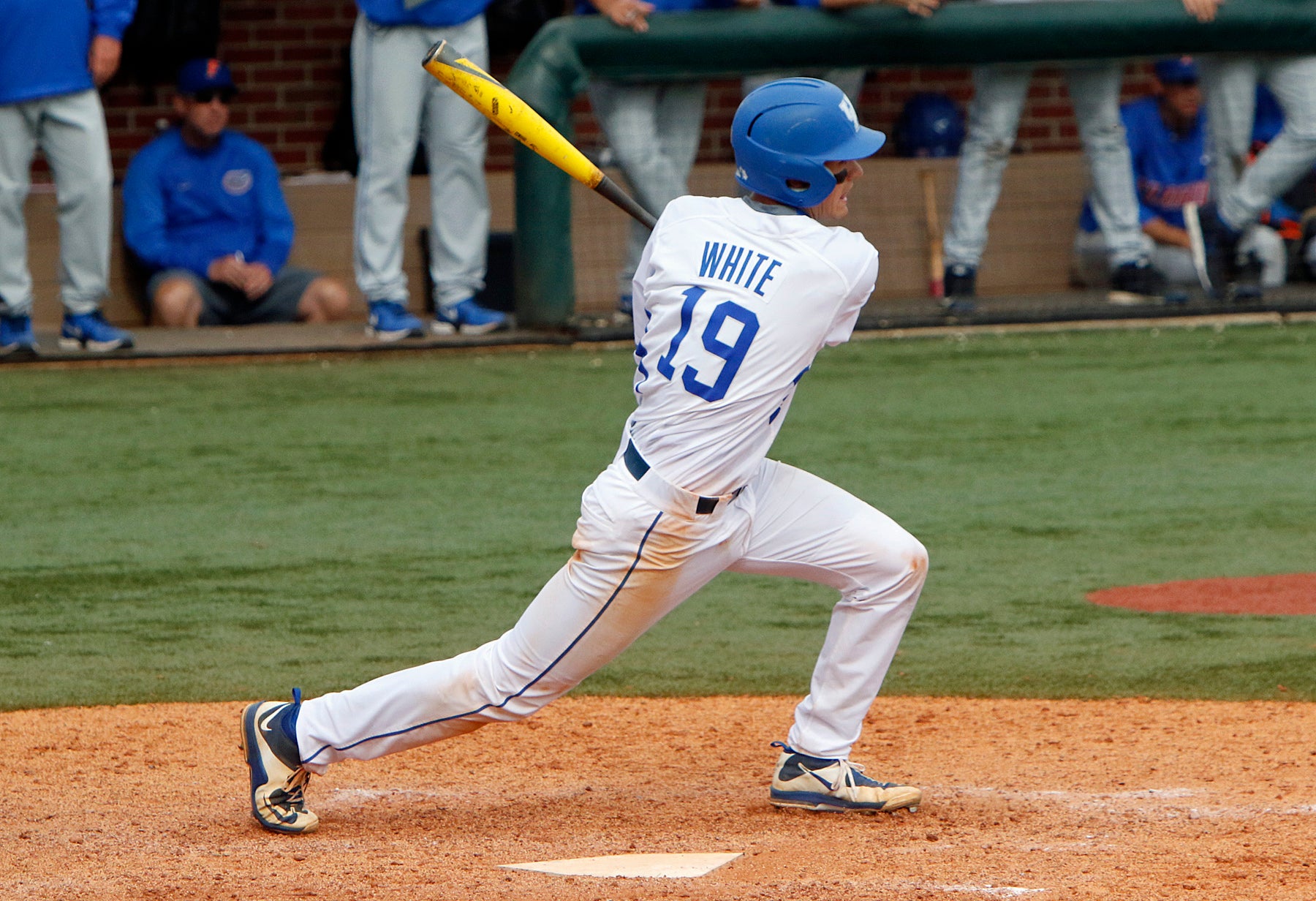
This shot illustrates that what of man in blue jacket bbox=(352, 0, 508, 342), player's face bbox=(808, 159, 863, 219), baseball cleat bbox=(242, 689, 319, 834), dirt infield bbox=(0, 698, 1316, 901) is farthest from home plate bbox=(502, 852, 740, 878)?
man in blue jacket bbox=(352, 0, 508, 342)

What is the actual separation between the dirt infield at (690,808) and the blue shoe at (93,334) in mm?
4188

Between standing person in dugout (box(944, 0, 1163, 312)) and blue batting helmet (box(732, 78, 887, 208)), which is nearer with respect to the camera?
blue batting helmet (box(732, 78, 887, 208))

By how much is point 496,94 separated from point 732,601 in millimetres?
1819

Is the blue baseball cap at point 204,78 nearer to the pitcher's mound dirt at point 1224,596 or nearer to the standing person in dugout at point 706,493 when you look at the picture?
the pitcher's mound dirt at point 1224,596

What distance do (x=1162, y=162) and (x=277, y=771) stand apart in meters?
7.25

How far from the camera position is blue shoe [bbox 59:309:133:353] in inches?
324

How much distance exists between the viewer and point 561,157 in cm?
388

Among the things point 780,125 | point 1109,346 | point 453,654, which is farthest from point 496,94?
point 1109,346

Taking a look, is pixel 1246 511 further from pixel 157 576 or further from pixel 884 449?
pixel 157 576

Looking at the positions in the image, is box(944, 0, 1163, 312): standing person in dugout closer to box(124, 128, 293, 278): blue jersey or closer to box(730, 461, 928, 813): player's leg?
box(124, 128, 293, 278): blue jersey

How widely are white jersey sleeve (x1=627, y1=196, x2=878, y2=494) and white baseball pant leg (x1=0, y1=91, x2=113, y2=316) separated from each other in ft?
16.9

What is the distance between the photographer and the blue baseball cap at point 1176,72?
930 cm

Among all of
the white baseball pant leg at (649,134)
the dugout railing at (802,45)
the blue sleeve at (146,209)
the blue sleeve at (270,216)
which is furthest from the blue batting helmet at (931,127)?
the blue sleeve at (146,209)

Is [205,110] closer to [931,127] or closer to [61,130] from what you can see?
[61,130]
